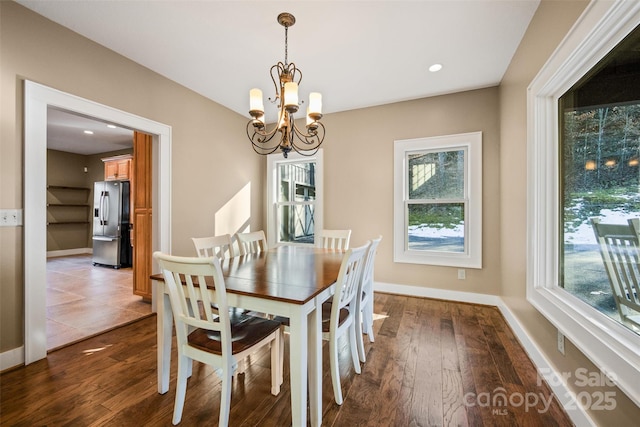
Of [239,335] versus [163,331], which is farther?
[163,331]

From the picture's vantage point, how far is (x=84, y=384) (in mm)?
1761

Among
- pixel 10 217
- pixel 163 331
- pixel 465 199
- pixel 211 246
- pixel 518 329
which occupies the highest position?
pixel 465 199

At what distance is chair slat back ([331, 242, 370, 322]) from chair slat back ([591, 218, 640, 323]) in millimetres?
1268

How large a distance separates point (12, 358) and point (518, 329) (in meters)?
4.09

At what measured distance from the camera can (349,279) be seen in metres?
1.63

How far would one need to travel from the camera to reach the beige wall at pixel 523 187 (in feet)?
4.70

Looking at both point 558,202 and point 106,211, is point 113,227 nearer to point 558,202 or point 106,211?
point 106,211

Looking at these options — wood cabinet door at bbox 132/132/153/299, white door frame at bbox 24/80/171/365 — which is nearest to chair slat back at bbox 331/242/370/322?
white door frame at bbox 24/80/171/365

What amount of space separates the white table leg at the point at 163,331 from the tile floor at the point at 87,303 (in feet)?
4.42

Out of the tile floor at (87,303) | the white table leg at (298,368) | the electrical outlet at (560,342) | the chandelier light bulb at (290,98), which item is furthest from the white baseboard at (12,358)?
the electrical outlet at (560,342)

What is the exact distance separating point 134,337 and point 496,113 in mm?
4606

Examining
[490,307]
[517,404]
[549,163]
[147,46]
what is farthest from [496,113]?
[147,46]

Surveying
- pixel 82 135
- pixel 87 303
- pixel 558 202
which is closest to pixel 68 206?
pixel 82 135

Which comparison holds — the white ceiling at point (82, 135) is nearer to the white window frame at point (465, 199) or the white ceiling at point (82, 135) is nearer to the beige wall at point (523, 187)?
the white window frame at point (465, 199)
